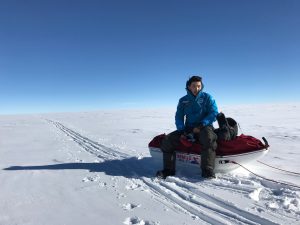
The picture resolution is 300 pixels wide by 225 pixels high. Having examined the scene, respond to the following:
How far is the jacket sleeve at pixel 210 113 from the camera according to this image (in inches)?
201

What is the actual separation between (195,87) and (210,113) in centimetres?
54

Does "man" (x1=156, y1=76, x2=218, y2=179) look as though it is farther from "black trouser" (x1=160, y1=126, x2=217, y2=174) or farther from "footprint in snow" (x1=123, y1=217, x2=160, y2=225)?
"footprint in snow" (x1=123, y1=217, x2=160, y2=225)

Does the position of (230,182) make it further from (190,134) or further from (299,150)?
(299,150)

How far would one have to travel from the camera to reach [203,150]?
480cm

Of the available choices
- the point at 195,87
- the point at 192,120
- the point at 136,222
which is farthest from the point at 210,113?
the point at 136,222

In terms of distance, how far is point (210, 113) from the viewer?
5199 mm

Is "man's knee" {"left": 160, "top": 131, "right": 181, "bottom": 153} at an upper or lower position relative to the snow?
upper

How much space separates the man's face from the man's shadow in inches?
66.5

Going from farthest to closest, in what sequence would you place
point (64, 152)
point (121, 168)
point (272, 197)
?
point (64, 152) < point (121, 168) < point (272, 197)

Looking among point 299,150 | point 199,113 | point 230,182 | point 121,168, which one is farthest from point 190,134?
point 299,150

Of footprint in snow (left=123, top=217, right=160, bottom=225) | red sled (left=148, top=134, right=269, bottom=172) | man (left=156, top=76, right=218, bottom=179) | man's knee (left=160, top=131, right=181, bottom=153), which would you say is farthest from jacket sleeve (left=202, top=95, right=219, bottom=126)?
footprint in snow (left=123, top=217, right=160, bottom=225)

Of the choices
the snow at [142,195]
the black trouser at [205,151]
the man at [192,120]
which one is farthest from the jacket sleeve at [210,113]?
the snow at [142,195]

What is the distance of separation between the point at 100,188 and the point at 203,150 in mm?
1766

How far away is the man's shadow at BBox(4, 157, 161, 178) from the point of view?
18.1 ft
